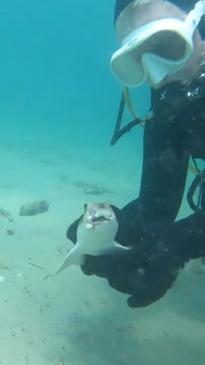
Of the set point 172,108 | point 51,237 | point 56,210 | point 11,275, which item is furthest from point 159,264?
point 56,210

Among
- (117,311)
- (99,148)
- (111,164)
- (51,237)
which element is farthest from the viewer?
(99,148)

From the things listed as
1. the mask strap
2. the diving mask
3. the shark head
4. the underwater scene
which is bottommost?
the underwater scene

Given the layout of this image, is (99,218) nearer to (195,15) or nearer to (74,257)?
(74,257)

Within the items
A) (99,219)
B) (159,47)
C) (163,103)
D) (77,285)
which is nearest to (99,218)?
(99,219)

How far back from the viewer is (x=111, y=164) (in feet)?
55.8

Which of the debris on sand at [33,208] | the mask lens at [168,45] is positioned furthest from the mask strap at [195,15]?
the debris on sand at [33,208]

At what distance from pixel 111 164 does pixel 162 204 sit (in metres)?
13.2

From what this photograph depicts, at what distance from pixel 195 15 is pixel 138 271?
6.02ft

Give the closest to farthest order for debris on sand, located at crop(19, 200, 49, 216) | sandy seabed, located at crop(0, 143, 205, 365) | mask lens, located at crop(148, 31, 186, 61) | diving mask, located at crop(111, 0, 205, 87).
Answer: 1. diving mask, located at crop(111, 0, 205, 87)
2. mask lens, located at crop(148, 31, 186, 61)
3. sandy seabed, located at crop(0, 143, 205, 365)
4. debris on sand, located at crop(19, 200, 49, 216)

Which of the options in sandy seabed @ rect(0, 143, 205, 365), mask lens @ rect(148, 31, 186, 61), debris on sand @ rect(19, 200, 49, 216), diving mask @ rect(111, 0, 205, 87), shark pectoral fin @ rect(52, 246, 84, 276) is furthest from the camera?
debris on sand @ rect(19, 200, 49, 216)

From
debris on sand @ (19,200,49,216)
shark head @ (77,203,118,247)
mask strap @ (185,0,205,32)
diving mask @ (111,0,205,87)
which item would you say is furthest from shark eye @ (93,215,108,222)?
debris on sand @ (19,200,49,216)

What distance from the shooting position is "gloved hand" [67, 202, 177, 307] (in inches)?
123

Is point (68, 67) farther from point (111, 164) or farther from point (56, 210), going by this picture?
point (56, 210)

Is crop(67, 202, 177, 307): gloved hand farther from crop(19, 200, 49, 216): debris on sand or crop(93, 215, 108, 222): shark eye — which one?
crop(19, 200, 49, 216): debris on sand
